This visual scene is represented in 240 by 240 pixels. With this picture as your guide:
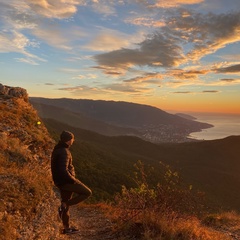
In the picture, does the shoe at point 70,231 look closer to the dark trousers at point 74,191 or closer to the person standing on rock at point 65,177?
the person standing on rock at point 65,177

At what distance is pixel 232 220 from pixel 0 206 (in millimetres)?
9771

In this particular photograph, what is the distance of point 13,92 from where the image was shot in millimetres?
16438

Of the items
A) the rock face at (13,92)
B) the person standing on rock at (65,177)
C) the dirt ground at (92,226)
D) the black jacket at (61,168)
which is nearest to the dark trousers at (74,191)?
the person standing on rock at (65,177)

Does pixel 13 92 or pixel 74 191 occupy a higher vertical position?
pixel 13 92

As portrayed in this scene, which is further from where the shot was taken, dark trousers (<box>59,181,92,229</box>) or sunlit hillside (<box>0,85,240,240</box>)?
dark trousers (<box>59,181,92,229</box>)

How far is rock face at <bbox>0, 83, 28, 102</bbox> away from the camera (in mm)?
16086

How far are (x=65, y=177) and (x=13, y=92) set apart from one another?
11.0 meters

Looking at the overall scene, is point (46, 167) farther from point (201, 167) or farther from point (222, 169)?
point (222, 169)

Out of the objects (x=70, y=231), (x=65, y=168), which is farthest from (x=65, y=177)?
(x=70, y=231)

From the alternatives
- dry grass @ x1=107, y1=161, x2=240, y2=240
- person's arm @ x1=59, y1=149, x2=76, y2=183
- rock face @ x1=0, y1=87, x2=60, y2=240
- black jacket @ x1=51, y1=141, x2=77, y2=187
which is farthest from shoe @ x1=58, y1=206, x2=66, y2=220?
dry grass @ x1=107, y1=161, x2=240, y2=240

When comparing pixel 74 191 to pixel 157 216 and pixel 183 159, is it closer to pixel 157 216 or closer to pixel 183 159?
pixel 157 216

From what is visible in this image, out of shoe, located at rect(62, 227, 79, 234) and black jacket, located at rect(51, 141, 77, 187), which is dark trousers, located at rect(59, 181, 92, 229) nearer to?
black jacket, located at rect(51, 141, 77, 187)

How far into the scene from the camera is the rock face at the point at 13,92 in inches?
633

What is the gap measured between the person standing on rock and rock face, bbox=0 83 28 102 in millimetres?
9918
